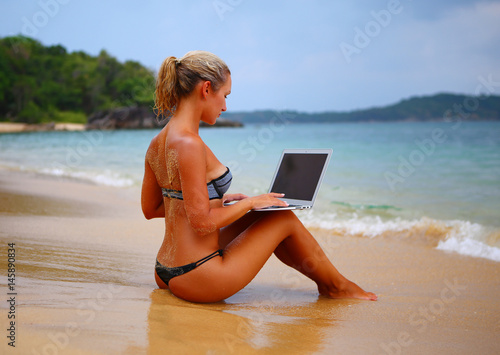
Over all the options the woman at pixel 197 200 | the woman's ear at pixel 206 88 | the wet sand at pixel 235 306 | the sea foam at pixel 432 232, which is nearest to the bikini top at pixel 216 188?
the woman at pixel 197 200

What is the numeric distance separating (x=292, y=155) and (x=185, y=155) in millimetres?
1092

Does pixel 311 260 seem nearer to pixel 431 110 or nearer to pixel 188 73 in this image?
pixel 188 73

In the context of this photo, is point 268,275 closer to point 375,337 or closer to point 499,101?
point 375,337

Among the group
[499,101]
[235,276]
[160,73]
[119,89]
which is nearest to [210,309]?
[235,276]

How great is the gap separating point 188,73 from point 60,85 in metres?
70.7

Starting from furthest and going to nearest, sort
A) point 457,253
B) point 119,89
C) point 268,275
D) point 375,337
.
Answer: point 119,89 → point 457,253 → point 268,275 → point 375,337

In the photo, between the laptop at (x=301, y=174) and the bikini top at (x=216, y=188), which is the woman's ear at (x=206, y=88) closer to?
the bikini top at (x=216, y=188)

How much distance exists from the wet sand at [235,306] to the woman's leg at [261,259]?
3.9 inches

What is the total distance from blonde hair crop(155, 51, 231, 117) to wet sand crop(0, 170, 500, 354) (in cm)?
118

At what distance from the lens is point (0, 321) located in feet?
6.73

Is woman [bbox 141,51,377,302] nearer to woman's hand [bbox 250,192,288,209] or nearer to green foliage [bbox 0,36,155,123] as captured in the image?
woman's hand [bbox 250,192,288,209]

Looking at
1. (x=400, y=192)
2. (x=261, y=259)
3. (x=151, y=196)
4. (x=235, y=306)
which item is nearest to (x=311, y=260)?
(x=261, y=259)

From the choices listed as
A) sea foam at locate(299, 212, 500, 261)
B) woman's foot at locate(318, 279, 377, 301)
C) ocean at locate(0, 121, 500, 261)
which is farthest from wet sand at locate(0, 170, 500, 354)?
ocean at locate(0, 121, 500, 261)

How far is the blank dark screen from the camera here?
310 centimetres
